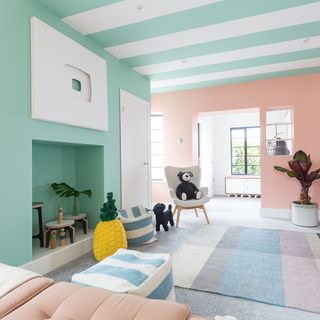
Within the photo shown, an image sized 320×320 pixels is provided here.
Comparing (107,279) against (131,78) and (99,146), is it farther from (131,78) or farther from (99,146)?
(131,78)

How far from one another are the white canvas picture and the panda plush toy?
168 centimetres

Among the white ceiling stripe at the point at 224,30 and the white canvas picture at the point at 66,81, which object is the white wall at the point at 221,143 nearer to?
the white ceiling stripe at the point at 224,30

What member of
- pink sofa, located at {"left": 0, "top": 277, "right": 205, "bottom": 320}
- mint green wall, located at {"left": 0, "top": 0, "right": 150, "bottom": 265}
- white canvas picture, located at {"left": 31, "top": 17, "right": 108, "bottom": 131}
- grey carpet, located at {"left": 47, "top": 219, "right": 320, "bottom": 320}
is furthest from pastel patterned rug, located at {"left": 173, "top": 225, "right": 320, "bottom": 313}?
white canvas picture, located at {"left": 31, "top": 17, "right": 108, "bottom": 131}

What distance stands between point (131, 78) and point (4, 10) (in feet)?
6.48

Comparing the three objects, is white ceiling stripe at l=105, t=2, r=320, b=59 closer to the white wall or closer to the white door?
the white door

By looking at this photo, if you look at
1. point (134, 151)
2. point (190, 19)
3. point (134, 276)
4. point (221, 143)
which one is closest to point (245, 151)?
point (221, 143)

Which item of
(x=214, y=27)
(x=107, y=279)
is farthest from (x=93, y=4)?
(x=107, y=279)

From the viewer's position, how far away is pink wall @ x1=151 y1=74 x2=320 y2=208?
165 inches

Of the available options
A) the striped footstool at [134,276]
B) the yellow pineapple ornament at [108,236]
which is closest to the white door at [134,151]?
the yellow pineapple ornament at [108,236]

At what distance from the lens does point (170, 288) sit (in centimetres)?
161

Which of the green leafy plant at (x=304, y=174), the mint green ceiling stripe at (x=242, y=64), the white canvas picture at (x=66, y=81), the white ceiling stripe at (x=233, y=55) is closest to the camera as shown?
the white canvas picture at (x=66, y=81)

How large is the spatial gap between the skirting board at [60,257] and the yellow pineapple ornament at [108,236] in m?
0.26

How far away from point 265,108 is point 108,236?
355cm

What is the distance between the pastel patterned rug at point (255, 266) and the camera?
186 centimetres
